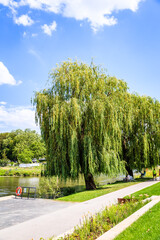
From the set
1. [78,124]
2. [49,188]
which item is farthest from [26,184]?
[78,124]

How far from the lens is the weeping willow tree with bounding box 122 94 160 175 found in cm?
2183

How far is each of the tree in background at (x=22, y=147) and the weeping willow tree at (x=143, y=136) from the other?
150 feet

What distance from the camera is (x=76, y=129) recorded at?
16812 millimetres

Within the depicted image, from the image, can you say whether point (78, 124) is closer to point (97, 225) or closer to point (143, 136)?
point (143, 136)

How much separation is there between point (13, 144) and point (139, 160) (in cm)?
7066

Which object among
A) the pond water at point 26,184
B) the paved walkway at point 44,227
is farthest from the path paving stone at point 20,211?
the pond water at point 26,184

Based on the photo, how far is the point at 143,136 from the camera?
21734mm

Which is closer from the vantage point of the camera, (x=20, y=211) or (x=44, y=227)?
(x=44, y=227)

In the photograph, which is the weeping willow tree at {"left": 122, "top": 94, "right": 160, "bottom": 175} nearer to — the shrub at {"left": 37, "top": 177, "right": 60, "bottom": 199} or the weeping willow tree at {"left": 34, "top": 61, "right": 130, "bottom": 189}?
the weeping willow tree at {"left": 34, "top": 61, "right": 130, "bottom": 189}

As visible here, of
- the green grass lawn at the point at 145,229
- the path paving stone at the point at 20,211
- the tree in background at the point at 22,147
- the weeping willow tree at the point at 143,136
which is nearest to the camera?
the green grass lawn at the point at 145,229

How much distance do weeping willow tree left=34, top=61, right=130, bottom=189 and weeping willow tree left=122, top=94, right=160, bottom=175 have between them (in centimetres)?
498

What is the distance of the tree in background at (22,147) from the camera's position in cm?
7006

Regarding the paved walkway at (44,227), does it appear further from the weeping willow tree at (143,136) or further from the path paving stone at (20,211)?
the weeping willow tree at (143,136)

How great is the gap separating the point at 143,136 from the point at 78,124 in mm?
8323
